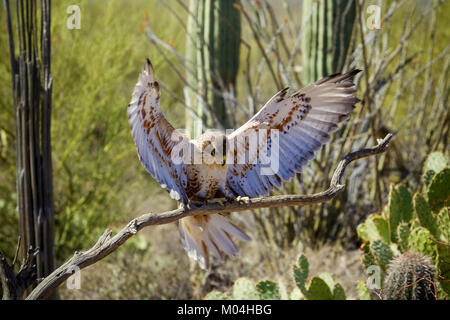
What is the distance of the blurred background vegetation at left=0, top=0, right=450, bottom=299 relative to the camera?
3197 mm

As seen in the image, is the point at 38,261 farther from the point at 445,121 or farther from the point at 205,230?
the point at 445,121

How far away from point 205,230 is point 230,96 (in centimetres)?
158

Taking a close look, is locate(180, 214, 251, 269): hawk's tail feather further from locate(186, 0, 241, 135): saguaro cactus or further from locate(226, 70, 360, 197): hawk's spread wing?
locate(186, 0, 241, 135): saguaro cactus

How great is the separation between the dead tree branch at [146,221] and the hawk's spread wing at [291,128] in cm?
13

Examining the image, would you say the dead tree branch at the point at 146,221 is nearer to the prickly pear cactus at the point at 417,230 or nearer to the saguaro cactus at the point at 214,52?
the prickly pear cactus at the point at 417,230

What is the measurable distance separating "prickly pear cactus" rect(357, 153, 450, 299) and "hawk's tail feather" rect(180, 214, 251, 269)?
790 millimetres

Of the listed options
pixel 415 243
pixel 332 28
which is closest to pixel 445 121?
pixel 332 28

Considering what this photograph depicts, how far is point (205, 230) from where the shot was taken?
1.66 m

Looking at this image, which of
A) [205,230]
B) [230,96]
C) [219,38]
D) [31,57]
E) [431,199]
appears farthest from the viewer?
[219,38]

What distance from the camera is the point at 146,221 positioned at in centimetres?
131

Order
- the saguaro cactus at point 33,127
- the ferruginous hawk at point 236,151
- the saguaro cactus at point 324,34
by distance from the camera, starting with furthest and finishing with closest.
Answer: the saguaro cactus at point 324,34 < the saguaro cactus at point 33,127 < the ferruginous hawk at point 236,151

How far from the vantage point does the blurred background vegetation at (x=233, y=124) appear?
3197 millimetres

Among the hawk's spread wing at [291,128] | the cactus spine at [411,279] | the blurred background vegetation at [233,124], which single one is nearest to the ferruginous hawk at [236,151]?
the hawk's spread wing at [291,128]
